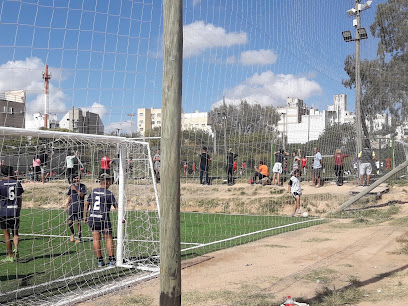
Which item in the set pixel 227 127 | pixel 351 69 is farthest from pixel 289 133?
pixel 351 69

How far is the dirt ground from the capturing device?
677 cm

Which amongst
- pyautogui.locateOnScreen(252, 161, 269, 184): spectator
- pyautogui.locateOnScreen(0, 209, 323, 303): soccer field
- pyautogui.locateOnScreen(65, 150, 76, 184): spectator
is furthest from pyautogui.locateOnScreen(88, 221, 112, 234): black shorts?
pyautogui.locateOnScreen(252, 161, 269, 184): spectator

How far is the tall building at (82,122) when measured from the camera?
262 inches

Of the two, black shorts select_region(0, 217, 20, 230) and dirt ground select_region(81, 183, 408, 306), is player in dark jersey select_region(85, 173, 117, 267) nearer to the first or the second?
dirt ground select_region(81, 183, 408, 306)

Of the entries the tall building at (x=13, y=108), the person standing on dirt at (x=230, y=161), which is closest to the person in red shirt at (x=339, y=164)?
the person standing on dirt at (x=230, y=161)

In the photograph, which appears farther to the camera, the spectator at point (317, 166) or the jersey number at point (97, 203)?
the spectator at point (317, 166)

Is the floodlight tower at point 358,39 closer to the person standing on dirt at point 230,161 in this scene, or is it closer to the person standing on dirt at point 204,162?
the person standing on dirt at point 230,161

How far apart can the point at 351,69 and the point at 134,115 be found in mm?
23575

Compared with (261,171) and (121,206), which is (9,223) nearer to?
(121,206)

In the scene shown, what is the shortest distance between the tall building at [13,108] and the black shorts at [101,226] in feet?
8.94

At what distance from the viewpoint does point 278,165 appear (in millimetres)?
16484

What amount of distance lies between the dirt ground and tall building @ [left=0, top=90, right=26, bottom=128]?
109 inches

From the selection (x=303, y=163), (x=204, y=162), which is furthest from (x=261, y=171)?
(x=204, y=162)

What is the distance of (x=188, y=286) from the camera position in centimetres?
765
